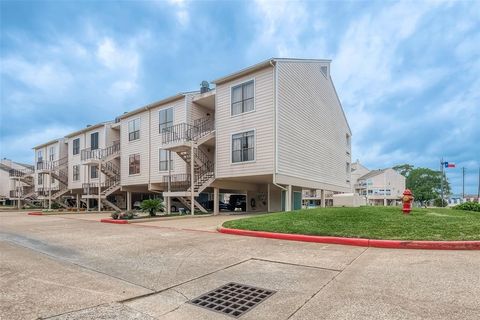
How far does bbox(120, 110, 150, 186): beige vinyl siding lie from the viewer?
2521cm

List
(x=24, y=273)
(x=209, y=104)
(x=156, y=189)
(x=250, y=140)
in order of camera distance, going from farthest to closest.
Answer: (x=156, y=189) < (x=209, y=104) < (x=250, y=140) < (x=24, y=273)

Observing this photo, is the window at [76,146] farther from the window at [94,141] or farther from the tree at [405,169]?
the tree at [405,169]

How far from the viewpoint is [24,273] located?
17.2 feet

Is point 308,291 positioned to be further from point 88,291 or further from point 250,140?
point 250,140

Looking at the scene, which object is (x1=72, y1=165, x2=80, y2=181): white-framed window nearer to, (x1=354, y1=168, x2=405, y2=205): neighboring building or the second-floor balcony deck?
the second-floor balcony deck

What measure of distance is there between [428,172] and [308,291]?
90.7 m

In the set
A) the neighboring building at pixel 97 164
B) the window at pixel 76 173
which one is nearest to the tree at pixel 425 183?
the neighboring building at pixel 97 164

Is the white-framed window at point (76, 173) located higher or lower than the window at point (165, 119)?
lower

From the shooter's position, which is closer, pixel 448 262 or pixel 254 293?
pixel 254 293

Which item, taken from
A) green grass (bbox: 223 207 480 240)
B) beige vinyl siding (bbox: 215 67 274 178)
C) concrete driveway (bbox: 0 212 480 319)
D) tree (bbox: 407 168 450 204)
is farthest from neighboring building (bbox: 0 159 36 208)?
tree (bbox: 407 168 450 204)

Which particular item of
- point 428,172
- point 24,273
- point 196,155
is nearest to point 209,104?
point 196,155

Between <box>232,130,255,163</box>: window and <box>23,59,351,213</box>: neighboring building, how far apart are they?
0.19 ft

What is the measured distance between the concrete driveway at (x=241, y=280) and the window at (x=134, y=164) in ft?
60.9

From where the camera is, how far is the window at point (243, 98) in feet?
59.6
